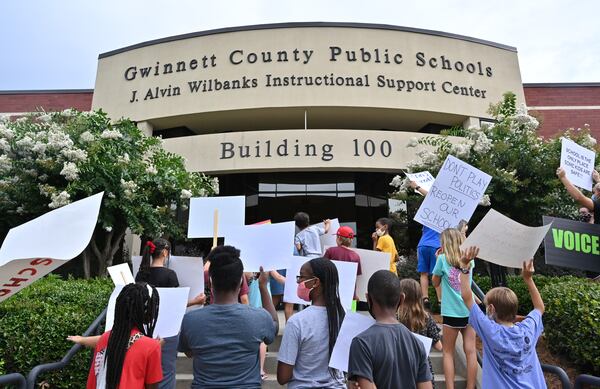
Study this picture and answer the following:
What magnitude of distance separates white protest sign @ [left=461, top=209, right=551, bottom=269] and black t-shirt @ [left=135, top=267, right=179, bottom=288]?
2.50 meters

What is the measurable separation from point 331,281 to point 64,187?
955cm

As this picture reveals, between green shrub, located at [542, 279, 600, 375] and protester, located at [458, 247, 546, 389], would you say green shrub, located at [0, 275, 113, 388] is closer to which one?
protester, located at [458, 247, 546, 389]

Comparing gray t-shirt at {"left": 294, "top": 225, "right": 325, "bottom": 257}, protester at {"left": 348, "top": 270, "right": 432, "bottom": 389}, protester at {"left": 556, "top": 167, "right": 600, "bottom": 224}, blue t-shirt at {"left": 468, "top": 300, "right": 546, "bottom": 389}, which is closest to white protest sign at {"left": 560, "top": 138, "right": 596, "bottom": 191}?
protester at {"left": 556, "top": 167, "right": 600, "bottom": 224}

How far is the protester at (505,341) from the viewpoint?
9.70 feet

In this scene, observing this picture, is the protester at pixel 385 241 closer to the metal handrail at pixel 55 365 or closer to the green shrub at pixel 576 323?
the green shrub at pixel 576 323

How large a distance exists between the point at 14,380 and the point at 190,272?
Result: 1.55m

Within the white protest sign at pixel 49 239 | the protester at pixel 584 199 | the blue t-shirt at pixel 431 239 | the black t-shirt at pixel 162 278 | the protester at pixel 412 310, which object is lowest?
the protester at pixel 412 310

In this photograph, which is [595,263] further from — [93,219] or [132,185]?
Answer: [132,185]

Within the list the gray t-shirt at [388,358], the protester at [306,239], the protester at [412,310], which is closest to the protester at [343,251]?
the protester at [306,239]

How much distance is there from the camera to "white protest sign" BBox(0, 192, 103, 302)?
2.42 m

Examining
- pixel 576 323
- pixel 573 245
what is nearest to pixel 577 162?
pixel 573 245

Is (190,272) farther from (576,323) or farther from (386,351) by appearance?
(576,323)

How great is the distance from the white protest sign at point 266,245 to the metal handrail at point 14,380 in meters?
1.97

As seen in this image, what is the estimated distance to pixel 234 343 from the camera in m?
2.54
